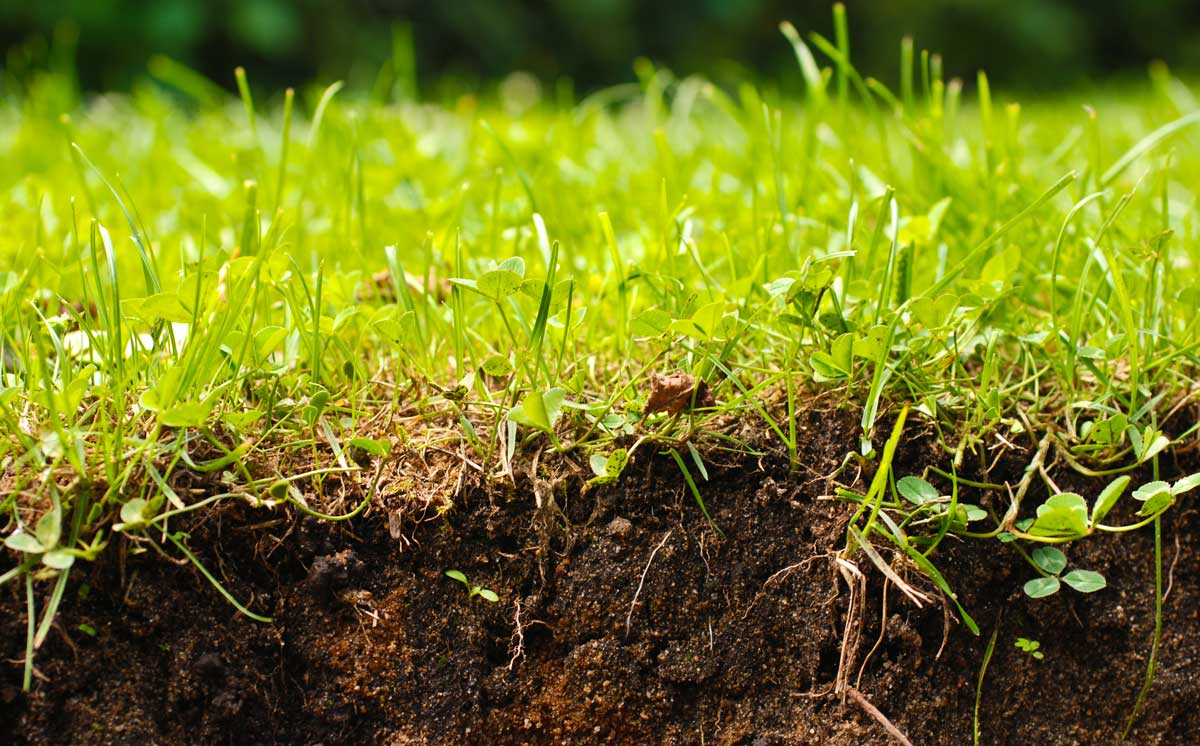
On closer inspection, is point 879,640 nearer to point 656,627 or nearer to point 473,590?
point 656,627

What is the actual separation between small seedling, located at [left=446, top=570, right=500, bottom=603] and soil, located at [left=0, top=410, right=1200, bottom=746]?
1cm

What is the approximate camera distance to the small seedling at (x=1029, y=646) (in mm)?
1198

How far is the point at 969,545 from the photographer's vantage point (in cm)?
121

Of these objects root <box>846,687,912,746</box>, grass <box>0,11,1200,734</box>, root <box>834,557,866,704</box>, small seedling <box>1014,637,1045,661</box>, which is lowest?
root <box>846,687,912,746</box>

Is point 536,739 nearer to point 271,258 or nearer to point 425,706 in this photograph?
point 425,706

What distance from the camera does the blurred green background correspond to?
5184mm

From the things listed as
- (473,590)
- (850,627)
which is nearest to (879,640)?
(850,627)

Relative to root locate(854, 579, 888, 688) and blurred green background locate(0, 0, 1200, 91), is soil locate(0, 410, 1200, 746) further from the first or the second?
blurred green background locate(0, 0, 1200, 91)

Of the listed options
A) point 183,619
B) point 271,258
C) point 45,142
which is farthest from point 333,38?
point 183,619

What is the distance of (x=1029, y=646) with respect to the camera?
47.2 inches

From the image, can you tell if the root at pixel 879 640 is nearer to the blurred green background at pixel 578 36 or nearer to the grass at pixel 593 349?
the grass at pixel 593 349

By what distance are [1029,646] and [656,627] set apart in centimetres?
46

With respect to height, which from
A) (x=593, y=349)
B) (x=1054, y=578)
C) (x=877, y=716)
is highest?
(x=593, y=349)

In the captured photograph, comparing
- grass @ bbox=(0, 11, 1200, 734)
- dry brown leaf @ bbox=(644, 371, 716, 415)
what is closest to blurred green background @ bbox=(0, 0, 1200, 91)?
grass @ bbox=(0, 11, 1200, 734)
